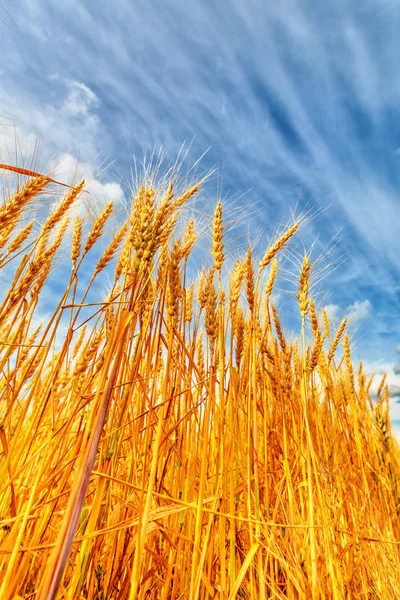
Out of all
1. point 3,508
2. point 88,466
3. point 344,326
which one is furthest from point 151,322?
point 344,326

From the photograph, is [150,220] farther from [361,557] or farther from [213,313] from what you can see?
[361,557]

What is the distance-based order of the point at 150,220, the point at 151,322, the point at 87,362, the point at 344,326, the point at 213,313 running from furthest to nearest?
the point at 344,326, the point at 87,362, the point at 213,313, the point at 151,322, the point at 150,220

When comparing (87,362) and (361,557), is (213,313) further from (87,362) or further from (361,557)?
(361,557)

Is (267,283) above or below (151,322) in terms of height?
above

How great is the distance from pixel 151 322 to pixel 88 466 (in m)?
0.82

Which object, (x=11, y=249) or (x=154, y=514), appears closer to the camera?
(x=154, y=514)

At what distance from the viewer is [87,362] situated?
73.9 inches

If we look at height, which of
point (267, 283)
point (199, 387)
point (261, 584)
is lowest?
point (261, 584)

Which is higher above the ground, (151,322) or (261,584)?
(151,322)

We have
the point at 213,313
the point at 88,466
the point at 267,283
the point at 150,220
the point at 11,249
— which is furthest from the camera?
the point at 11,249

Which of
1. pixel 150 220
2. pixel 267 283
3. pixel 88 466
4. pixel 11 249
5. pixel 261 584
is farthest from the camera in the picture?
pixel 11 249

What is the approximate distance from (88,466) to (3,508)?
128cm

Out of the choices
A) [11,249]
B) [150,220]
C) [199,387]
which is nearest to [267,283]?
[199,387]

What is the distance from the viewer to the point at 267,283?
6.95ft
